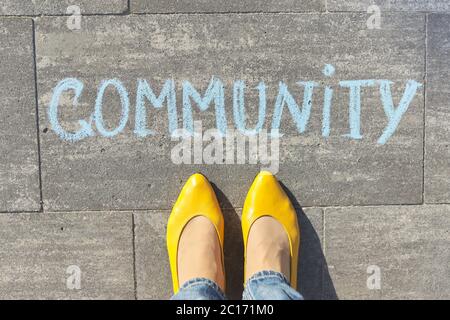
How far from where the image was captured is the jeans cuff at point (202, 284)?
2.40m

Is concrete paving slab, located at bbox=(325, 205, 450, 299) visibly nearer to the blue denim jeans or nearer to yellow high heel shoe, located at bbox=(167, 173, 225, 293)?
the blue denim jeans

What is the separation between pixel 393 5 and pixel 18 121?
230cm

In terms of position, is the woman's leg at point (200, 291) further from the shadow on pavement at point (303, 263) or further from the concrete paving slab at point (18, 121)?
the concrete paving slab at point (18, 121)

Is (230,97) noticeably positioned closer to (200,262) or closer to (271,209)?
(271,209)

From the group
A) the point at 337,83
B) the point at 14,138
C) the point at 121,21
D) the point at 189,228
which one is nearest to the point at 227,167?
the point at 189,228

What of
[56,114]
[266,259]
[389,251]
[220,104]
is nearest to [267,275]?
[266,259]

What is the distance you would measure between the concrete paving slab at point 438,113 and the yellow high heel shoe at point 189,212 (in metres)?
1.28

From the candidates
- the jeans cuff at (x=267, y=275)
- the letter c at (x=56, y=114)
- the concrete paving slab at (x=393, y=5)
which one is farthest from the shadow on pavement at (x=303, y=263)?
the concrete paving slab at (x=393, y=5)

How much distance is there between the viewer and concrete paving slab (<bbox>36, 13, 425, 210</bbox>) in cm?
254

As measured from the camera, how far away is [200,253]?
2533mm

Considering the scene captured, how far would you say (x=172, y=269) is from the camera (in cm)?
262
